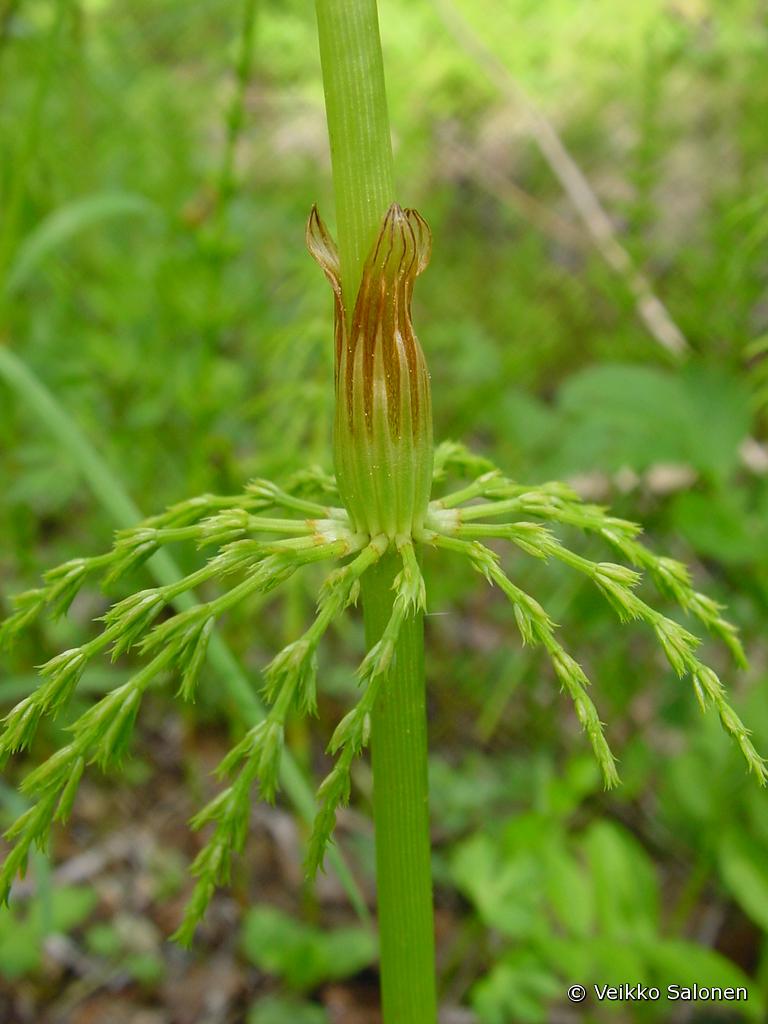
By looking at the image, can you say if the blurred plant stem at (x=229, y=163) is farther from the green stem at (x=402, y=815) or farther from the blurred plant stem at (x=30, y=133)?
the green stem at (x=402, y=815)

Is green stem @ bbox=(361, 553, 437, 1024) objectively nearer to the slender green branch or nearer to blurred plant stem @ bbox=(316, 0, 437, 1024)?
blurred plant stem @ bbox=(316, 0, 437, 1024)

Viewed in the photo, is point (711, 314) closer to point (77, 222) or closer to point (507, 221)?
point (77, 222)

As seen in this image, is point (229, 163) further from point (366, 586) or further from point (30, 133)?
point (366, 586)

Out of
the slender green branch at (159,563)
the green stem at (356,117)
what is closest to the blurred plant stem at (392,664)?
the green stem at (356,117)

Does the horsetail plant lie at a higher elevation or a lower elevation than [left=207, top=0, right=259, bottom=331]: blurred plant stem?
lower

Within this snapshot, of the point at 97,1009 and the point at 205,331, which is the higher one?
the point at 205,331

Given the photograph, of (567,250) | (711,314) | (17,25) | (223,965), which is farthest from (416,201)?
(223,965)

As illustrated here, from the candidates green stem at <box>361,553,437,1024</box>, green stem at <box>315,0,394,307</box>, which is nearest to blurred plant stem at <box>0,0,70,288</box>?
green stem at <box>315,0,394,307</box>

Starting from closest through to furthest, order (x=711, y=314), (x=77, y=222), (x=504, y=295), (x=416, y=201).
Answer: (x=77, y=222)
(x=711, y=314)
(x=504, y=295)
(x=416, y=201)
